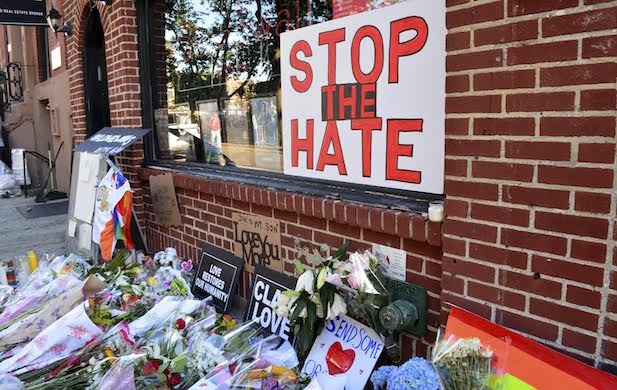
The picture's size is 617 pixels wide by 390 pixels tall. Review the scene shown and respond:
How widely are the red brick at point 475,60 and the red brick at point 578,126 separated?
11.9 inches

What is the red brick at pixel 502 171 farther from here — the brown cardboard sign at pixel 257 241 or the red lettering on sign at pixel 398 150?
the brown cardboard sign at pixel 257 241

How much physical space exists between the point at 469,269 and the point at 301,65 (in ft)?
5.73

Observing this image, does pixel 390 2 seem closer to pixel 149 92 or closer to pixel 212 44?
pixel 212 44

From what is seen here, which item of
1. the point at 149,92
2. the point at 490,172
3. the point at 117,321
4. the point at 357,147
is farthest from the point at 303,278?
the point at 149,92

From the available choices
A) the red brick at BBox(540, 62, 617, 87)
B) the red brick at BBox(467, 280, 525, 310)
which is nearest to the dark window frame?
the red brick at BBox(467, 280, 525, 310)

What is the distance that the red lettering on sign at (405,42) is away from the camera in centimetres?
251

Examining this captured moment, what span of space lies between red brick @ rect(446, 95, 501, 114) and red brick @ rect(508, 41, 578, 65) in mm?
154

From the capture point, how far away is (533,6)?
1.83 metres

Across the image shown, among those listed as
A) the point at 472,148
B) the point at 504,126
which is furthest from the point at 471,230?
the point at 504,126

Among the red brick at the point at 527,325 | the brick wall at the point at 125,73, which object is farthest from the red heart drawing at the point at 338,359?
the brick wall at the point at 125,73

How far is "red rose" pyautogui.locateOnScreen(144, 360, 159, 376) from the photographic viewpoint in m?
2.42

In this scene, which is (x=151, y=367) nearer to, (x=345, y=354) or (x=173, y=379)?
(x=173, y=379)

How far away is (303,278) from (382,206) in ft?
1.87

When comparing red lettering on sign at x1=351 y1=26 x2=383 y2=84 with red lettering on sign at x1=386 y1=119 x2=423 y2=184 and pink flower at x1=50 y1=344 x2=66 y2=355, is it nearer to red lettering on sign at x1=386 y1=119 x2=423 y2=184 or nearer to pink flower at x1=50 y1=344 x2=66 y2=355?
red lettering on sign at x1=386 y1=119 x2=423 y2=184
